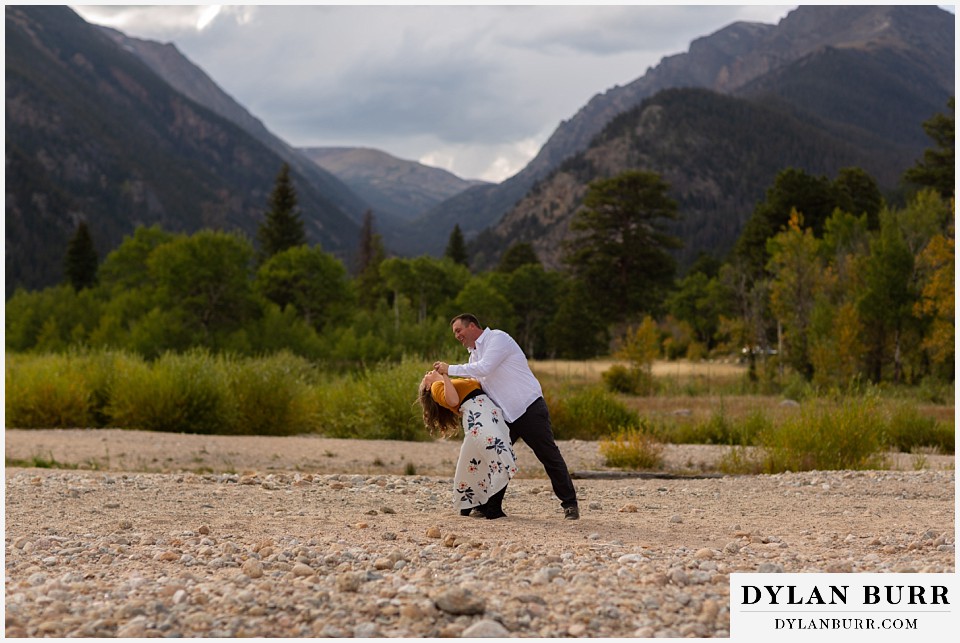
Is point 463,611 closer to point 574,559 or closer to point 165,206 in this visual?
point 574,559

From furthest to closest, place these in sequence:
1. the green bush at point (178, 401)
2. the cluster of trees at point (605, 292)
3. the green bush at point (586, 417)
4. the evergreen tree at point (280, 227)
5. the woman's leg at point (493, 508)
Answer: the evergreen tree at point (280, 227)
the cluster of trees at point (605, 292)
the green bush at point (586, 417)
the green bush at point (178, 401)
the woman's leg at point (493, 508)

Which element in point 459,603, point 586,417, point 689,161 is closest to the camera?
point 459,603

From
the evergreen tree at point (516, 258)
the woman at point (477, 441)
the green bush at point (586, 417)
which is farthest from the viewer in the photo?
the evergreen tree at point (516, 258)

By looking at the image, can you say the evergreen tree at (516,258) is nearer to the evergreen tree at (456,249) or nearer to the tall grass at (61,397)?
the evergreen tree at (456,249)

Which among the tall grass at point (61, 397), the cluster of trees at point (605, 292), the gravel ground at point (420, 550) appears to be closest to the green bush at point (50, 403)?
the tall grass at point (61, 397)

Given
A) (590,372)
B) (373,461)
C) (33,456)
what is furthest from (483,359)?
(590,372)

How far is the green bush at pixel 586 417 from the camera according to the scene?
1825 centimetres

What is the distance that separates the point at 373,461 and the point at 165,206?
7674 inches

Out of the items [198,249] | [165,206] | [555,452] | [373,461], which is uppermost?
[165,206]

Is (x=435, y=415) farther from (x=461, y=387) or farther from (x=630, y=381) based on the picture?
(x=630, y=381)

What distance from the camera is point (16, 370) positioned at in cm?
2039

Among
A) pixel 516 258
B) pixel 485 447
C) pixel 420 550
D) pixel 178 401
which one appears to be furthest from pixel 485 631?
pixel 516 258

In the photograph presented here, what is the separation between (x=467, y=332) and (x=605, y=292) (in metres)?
54.5

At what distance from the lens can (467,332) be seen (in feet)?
23.7
